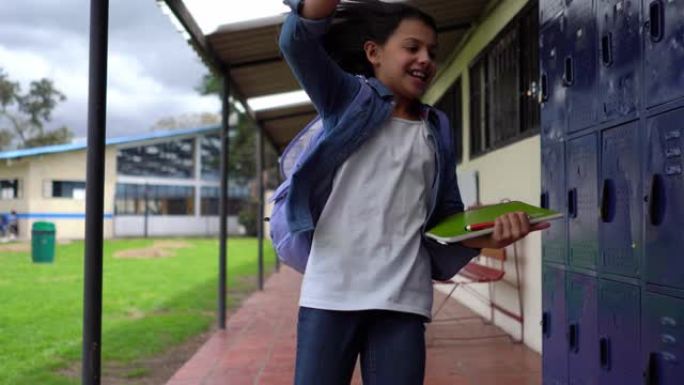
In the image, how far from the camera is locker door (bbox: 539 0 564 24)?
2.76 m

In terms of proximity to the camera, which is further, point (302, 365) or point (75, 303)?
point (75, 303)

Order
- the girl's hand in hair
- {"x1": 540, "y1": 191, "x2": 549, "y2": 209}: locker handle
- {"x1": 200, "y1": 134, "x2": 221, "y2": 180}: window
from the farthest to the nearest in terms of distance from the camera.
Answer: {"x1": 200, "y1": 134, "x2": 221, "y2": 180}: window < {"x1": 540, "y1": 191, "x2": 549, "y2": 209}: locker handle < the girl's hand in hair

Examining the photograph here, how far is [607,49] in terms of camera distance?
2312 mm

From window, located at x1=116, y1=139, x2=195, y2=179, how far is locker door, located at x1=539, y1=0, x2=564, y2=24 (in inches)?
1105

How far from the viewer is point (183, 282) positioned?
11633mm

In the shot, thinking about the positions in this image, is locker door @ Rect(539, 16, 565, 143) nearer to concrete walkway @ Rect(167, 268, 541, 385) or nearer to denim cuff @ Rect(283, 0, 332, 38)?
denim cuff @ Rect(283, 0, 332, 38)

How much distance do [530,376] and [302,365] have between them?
3131mm

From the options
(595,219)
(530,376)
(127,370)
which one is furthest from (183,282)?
(595,219)

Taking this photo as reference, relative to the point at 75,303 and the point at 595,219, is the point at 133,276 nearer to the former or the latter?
the point at 75,303

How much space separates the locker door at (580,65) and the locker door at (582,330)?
1.94 feet

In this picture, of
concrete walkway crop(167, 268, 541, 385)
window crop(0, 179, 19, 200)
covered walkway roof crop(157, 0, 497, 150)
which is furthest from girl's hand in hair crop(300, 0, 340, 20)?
window crop(0, 179, 19, 200)

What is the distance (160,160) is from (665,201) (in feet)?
99.9

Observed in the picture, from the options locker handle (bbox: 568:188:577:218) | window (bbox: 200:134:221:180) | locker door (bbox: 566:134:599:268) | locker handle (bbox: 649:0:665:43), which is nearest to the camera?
locker handle (bbox: 649:0:665:43)

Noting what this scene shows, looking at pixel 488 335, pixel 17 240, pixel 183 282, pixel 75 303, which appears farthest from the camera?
pixel 17 240
